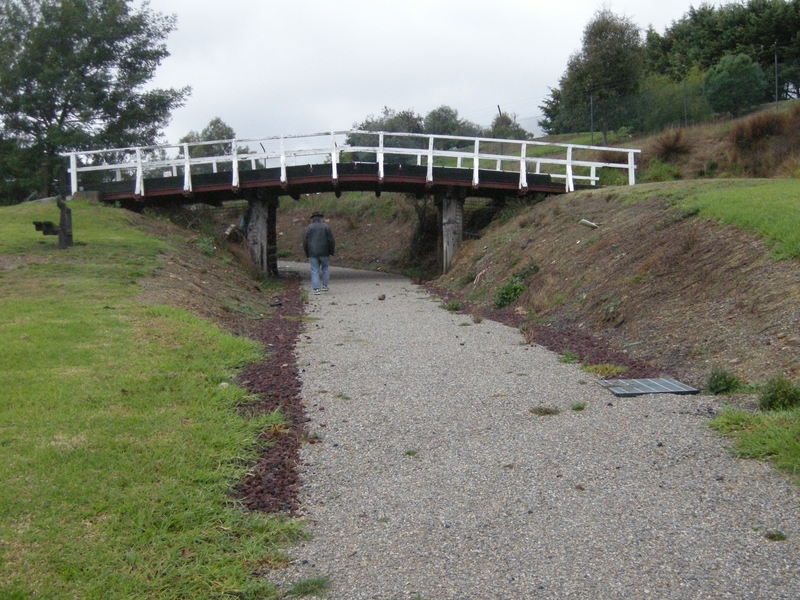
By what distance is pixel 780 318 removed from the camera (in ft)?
28.7

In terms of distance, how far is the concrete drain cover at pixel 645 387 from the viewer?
316 inches

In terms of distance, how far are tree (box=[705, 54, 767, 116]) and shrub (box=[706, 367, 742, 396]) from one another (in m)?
25.6

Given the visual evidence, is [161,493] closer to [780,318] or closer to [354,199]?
[780,318]

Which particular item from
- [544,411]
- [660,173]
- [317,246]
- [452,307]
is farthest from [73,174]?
[544,411]

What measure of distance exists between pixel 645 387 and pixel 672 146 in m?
20.7

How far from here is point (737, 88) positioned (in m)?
30.4

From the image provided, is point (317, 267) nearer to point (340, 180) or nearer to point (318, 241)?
point (318, 241)

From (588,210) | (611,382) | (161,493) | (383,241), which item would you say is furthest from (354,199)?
(161,493)

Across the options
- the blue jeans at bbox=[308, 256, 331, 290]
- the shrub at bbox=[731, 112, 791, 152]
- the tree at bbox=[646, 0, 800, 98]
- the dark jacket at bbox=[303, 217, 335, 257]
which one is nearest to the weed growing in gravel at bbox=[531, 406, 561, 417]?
the blue jeans at bbox=[308, 256, 331, 290]

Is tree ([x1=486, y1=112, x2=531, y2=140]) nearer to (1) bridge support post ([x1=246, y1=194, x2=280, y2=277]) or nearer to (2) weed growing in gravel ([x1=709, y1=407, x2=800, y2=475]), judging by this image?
(1) bridge support post ([x1=246, y1=194, x2=280, y2=277])

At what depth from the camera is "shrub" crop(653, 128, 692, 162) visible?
88.3ft

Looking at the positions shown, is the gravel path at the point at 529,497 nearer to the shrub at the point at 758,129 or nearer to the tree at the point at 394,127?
the shrub at the point at 758,129

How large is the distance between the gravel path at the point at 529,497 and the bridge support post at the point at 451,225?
16445mm

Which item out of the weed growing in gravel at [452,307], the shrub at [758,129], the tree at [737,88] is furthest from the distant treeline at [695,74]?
the weed growing in gravel at [452,307]
